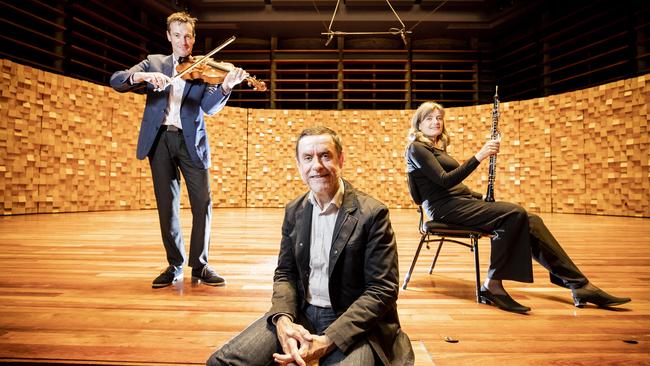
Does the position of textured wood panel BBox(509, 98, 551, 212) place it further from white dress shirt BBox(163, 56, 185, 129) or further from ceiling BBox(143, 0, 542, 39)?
white dress shirt BBox(163, 56, 185, 129)

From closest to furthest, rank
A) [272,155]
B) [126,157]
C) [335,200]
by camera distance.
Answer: [335,200] < [126,157] < [272,155]

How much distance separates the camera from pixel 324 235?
3.90 ft

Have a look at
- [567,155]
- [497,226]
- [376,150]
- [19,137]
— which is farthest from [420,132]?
[376,150]

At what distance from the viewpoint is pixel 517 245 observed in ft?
6.28

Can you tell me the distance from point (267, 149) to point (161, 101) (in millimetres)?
6864

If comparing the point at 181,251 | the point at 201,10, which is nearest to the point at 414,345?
the point at 181,251

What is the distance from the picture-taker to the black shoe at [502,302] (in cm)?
181

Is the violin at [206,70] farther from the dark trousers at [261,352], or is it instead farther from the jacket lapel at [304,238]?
the dark trousers at [261,352]

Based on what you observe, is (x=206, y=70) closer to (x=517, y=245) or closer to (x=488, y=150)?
(x=488, y=150)

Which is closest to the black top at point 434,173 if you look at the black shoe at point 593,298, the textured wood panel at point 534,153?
the black shoe at point 593,298

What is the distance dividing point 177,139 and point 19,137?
16.1 feet

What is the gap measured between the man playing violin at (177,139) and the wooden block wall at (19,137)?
461 cm

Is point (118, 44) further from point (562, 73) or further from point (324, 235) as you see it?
point (562, 73)

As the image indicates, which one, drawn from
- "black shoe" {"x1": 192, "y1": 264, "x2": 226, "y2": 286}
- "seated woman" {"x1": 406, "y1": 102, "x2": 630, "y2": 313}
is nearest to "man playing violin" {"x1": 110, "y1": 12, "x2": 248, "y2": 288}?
"black shoe" {"x1": 192, "y1": 264, "x2": 226, "y2": 286}
